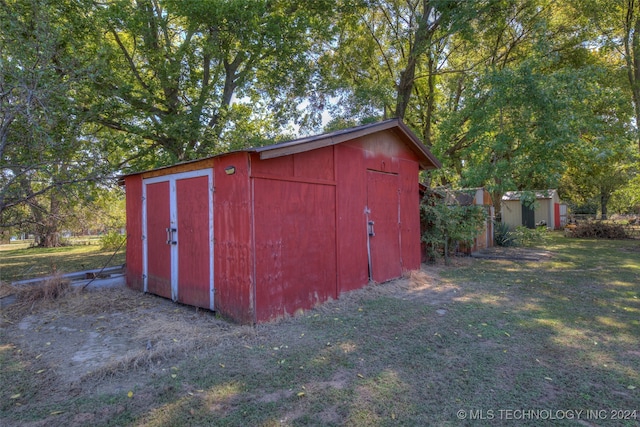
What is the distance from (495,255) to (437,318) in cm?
762

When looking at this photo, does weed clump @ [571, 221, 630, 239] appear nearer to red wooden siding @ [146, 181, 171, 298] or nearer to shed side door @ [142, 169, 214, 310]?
shed side door @ [142, 169, 214, 310]

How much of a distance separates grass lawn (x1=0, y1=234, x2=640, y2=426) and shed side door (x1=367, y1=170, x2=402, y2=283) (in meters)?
1.42

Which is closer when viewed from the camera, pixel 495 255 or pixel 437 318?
pixel 437 318

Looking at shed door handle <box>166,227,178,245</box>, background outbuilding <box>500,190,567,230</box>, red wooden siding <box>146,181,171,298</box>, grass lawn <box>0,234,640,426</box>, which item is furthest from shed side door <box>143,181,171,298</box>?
background outbuilding <box>500,190,567,230</box>

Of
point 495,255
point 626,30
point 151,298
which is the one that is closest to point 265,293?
point 151,298

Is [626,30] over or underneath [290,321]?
over

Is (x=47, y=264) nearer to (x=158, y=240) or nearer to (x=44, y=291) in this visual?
(x=44, y=291)

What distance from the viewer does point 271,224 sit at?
194 inches

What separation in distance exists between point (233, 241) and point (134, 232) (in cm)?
329

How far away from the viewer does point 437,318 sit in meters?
5.05

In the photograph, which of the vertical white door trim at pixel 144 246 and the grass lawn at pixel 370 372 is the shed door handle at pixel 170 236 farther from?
the grass lawn at pixel 370 372

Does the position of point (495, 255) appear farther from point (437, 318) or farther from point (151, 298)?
point (151, 298)

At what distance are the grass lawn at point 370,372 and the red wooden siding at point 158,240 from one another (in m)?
0.56

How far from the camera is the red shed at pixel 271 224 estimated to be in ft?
15.6
